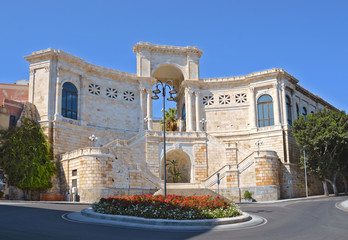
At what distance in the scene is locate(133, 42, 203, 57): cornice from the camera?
2055 inches

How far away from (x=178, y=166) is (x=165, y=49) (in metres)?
16.1

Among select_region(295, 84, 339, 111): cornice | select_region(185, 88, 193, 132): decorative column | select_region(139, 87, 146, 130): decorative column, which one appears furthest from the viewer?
select_region(295, 84, 339, 111): cornice

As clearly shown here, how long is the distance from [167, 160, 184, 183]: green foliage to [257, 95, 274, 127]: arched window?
41.5ft

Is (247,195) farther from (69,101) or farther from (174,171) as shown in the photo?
(69,101)

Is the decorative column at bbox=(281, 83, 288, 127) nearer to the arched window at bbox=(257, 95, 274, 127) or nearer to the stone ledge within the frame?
the arched window at bbox=(257, 95, 274, 127)

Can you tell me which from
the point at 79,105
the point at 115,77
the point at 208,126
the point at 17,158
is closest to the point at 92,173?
the point at 17,158

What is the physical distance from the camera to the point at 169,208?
18234 millimetres

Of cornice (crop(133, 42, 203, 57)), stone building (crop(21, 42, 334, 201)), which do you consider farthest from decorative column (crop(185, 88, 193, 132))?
cornice (crop(133, 42, 203, 57))

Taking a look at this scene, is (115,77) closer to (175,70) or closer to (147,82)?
(147,82)

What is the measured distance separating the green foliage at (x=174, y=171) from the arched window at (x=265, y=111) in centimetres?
1264

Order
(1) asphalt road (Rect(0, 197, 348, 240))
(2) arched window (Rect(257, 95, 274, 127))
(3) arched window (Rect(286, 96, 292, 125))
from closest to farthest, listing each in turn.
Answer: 1. (1) asphalt road (Rect(0, 197, 348, 240))
2. (2) arched window (Rect(257, 95, 274, 127))
3. (3) arched window (Rect(286, 96, 292, 125))

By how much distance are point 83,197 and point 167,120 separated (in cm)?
2399

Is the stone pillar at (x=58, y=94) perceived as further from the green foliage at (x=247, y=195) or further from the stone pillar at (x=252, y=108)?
the stone pillar at (x=252, y=108)

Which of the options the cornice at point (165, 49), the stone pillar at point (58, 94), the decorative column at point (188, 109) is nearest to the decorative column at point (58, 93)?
the stone pillar at point (58, 94)
